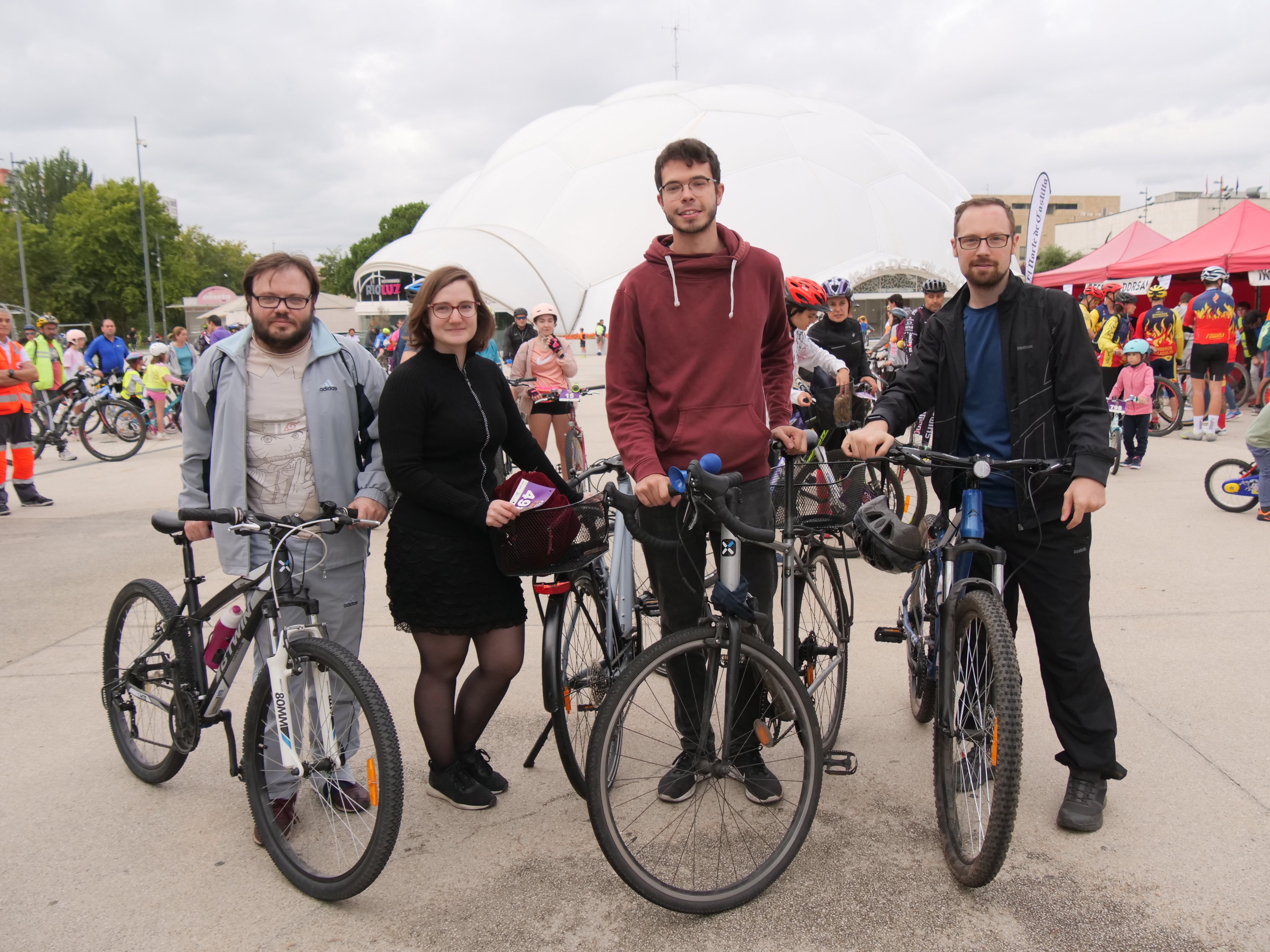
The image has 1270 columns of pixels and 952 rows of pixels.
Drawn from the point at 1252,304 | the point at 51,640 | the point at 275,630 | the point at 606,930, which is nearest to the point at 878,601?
the point at 606,930

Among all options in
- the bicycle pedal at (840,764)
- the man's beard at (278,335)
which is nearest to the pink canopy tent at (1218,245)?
the bicycle pedal at (840,764)

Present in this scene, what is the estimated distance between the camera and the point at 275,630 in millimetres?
2828

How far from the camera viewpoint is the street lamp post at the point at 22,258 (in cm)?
4466

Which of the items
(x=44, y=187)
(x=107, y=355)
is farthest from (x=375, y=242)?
(x=107, y=355)

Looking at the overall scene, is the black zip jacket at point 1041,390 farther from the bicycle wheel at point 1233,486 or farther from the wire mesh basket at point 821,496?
the bicycle wheel at point 1233,486

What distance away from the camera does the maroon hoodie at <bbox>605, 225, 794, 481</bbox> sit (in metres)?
2.95

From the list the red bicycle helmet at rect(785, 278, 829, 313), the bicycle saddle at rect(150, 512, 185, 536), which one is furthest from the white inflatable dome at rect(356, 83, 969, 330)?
the bicycle saddle at rect(150, 512, 185, 536)

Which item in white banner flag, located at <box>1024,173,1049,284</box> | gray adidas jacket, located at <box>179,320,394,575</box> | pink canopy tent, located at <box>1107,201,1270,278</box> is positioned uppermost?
pink canopy tent, located at <box>1107,201,1270,278</box>

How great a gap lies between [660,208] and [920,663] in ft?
134

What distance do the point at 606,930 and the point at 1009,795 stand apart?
1190mm

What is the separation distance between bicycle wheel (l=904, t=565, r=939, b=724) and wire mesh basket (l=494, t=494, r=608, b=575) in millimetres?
1258

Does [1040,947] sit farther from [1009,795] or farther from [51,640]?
[51,640]

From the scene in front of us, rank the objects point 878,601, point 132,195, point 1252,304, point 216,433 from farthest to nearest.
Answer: point 132,195
point 1252,304
point 878,601
point 216,433

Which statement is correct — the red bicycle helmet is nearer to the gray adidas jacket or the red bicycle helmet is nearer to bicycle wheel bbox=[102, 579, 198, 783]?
the gray adidas jacket
